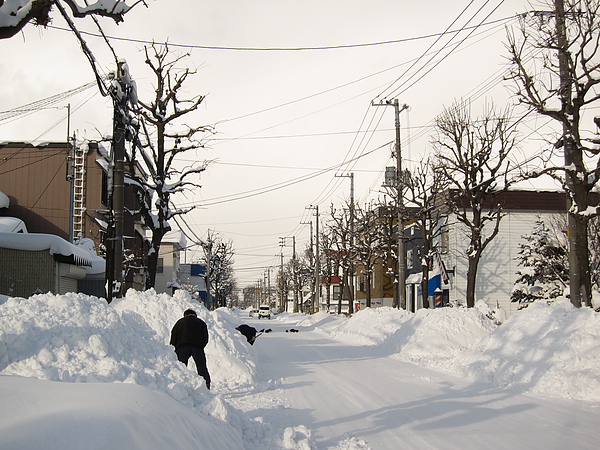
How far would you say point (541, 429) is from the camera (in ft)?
27.7

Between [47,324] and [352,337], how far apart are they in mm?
23750

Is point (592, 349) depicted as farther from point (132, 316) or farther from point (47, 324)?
point (47, 324)

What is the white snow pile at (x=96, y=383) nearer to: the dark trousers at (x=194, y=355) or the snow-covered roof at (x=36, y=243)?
the dark trousers at (x=194, y=355)

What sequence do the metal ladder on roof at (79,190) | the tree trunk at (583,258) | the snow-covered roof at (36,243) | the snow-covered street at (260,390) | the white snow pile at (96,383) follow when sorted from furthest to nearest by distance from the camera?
the metal ladder on roof at (79,190) < the snow-covered roof at (36,243) < the tree trunk at (583,258) < the snow-covered street at (260,390) < the white snow pile at (96,383)

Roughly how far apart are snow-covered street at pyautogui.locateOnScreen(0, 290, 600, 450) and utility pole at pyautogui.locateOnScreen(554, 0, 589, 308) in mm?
1152

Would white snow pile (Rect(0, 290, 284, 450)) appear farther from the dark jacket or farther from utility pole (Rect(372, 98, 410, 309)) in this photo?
utility pole (Rect(372, 98, 410, 309))

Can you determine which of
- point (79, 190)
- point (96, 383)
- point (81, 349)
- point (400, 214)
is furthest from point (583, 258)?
point (79, 190)

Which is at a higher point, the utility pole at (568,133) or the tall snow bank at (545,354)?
the utility pole at (568,133)

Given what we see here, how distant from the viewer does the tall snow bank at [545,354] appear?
37.1ft

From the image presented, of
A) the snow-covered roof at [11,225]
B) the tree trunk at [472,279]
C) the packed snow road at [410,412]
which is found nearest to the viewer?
the packed snow road at [410,412]

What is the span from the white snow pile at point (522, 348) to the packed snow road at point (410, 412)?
58cm

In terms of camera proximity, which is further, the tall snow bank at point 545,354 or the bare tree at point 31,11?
the tall snow bank at point 545,354

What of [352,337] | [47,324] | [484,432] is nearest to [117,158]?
[47,324]

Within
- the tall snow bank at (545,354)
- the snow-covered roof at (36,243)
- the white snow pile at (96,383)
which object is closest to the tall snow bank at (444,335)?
the tall snow bank at (545,354)
